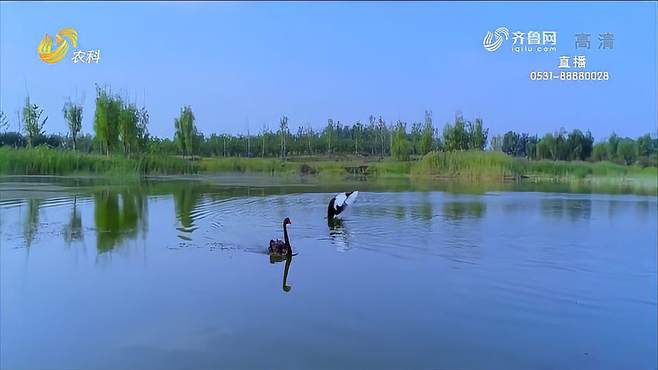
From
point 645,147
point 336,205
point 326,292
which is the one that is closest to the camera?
point 326,292

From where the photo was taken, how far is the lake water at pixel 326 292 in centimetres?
364

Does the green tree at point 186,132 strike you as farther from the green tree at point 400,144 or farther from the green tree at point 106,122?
the green tree at point 400,144

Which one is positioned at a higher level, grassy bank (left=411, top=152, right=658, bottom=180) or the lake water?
grassy bank (left=411, top=152, right=658, bottom=180)

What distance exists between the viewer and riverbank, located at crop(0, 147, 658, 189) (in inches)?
615

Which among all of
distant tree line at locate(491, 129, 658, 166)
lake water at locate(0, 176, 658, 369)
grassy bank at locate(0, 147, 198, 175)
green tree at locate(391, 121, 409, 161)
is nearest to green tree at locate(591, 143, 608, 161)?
distant tree line at locate(491, 129, 658, 166)

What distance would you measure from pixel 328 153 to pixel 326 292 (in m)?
20.0

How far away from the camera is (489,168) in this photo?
2027cm

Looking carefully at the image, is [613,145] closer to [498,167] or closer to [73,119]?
[498,167]

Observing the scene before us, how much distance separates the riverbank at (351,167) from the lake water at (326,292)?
632cm

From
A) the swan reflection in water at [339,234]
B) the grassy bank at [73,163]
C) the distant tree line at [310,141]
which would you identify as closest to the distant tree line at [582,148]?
the distant tree line at [310,141]

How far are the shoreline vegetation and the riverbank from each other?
0.12ft

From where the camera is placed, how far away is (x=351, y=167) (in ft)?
75.2

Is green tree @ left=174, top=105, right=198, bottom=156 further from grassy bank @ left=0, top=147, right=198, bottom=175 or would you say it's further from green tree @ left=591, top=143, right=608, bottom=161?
green tree @ left=591, top=143, right=608, bottom=161

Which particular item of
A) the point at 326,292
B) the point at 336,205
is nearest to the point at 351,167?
the point at 336,205
